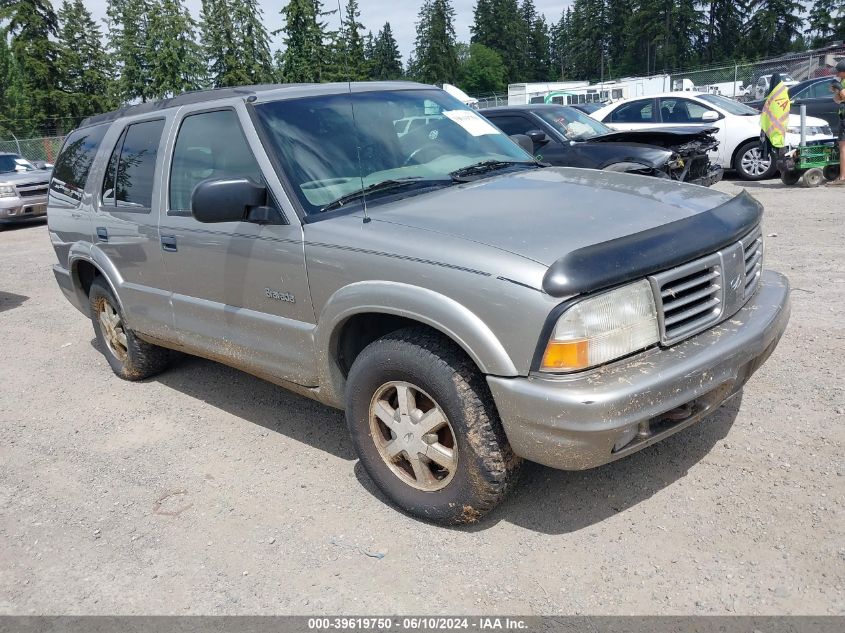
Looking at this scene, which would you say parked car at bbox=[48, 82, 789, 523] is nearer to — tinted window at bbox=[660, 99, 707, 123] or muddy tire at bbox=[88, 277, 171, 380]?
muddy tire at bbox=[88, 277, 171, 380]

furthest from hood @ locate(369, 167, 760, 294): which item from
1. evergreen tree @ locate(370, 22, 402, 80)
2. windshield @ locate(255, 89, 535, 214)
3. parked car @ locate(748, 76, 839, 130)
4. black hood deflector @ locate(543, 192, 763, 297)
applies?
evergreen tree @ locate(370, 22, 402, 80)

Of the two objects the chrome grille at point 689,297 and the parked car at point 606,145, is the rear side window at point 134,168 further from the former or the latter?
the parked car at point 606,145

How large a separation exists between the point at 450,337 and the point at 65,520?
87.3 inches

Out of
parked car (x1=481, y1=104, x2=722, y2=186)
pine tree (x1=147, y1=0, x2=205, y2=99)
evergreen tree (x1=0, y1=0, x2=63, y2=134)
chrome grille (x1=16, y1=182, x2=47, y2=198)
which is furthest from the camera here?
evergreen tree (x1=0, y1=0, x2=63, y2=134)

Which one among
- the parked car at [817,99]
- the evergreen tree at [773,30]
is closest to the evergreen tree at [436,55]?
the evergreen tree at [773,30]

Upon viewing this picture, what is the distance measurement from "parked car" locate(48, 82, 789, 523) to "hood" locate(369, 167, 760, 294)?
1cm

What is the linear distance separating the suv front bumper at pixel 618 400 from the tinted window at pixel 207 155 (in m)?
1.83

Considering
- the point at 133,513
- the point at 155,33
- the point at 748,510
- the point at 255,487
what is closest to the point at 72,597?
the point at 133,513

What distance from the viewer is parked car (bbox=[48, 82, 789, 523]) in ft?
8.91

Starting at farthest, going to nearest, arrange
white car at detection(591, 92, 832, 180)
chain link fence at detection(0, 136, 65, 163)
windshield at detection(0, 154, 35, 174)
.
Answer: chain link fence at detection(0, 136, 65, 163) < windshield at detection(0, 154, 35, 174) < white car at detection(591, 92, 832, 180)

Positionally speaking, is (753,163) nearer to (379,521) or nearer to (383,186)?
(383,186)

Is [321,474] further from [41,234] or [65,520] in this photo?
[41,234]

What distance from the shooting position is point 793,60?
35.3 meters

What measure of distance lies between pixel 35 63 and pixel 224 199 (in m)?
51.2
